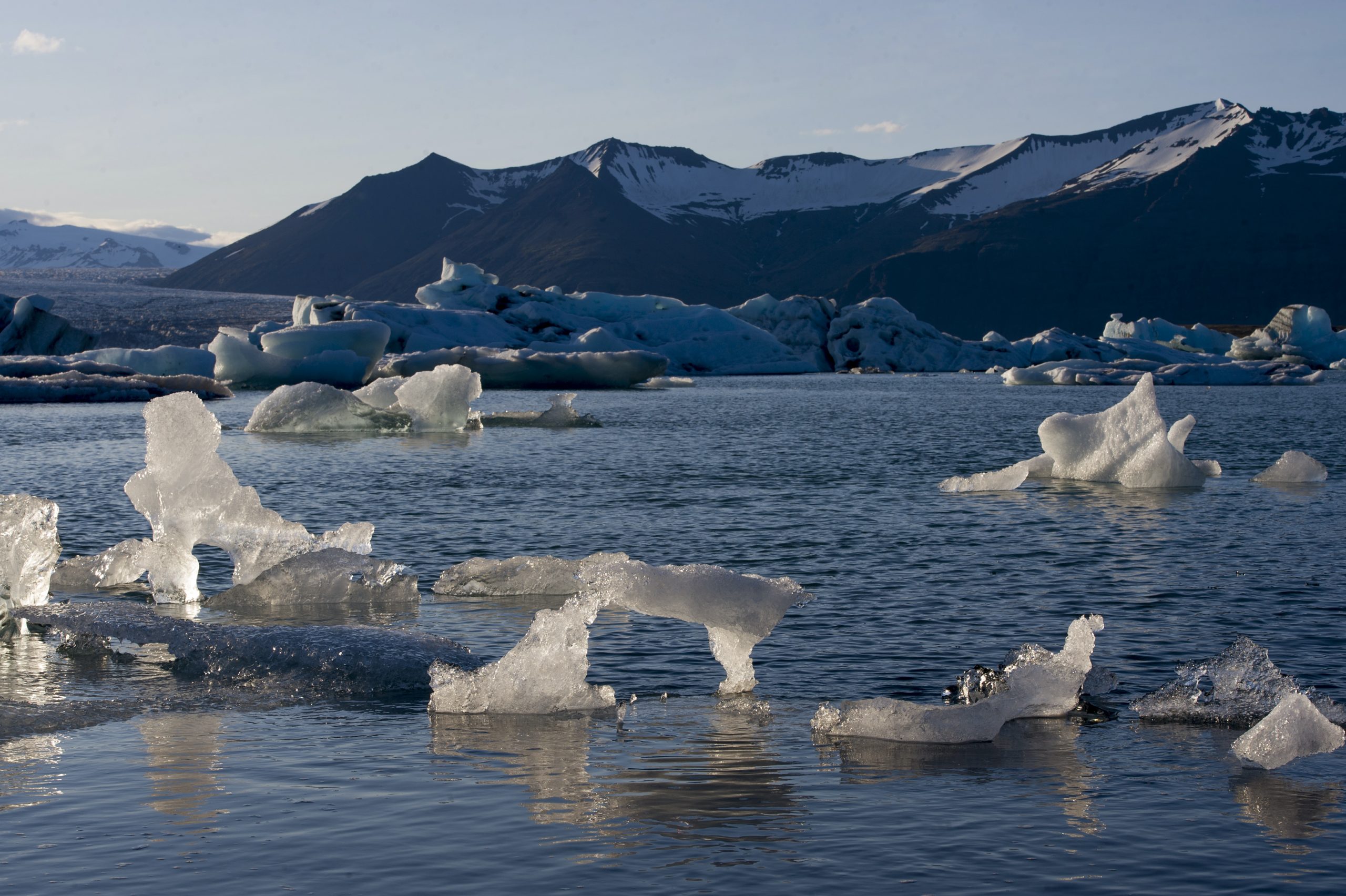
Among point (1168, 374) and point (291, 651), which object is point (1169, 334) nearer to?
point (1168, 374)

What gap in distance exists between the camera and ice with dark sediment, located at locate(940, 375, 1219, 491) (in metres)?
19.5

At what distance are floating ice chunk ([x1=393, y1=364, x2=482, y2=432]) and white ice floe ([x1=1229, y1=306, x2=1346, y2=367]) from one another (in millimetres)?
60790

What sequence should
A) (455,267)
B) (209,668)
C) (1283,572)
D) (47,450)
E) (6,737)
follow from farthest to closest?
(455,267) → (47,450) → (1283,572) → (209,668) → (6,737)

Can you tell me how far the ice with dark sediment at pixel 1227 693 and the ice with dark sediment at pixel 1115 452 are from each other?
1171 cm

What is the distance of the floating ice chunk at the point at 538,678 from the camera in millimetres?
7621

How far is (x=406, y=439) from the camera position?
30.8 meters

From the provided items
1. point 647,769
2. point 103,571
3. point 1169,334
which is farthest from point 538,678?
point 1169,334

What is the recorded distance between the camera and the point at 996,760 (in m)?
6.68

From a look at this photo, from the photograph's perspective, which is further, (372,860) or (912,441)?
(912,441)

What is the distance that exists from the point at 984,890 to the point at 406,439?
88.5ft

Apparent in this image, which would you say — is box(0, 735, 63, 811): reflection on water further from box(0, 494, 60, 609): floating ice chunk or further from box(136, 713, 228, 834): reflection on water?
box(0, 494, 60, 609): floating ice chunk

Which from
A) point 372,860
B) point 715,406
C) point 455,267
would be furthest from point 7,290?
point 372,860

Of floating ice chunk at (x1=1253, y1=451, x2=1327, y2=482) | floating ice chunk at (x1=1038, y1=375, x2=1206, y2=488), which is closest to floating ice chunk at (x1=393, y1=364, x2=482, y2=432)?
floating ice chunk at (x1=1038, y1=375, x2=1206, y2=488)

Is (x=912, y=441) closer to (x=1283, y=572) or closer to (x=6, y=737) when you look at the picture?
(x=1283, y=572)
